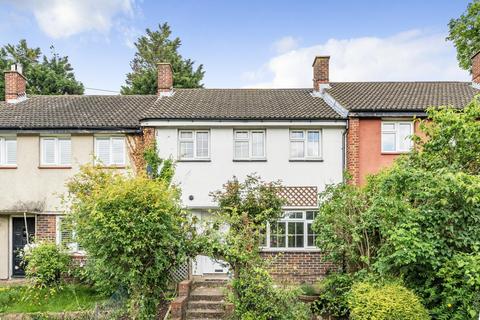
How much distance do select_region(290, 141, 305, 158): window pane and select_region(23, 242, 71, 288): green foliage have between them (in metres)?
9.61

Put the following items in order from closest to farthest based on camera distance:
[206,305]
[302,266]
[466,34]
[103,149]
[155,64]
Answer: [206,305], [302,266], [103,149], [466,34], [155,64]

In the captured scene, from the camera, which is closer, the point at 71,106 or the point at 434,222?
the point at 434,222

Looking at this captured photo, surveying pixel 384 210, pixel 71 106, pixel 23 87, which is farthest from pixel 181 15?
pixel 384 210

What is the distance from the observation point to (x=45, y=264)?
40.1 ft

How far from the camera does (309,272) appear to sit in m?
14.0

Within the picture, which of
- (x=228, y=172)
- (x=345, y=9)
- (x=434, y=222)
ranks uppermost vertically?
(x=345, y=9)

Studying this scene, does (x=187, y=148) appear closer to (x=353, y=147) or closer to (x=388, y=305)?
(x=353, y=147)

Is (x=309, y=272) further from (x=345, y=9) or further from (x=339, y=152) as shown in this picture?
(x=345, y=9)

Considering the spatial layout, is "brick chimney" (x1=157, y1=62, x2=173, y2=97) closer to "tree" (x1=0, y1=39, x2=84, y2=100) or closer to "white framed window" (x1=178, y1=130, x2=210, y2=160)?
"white framed window" (x1=178, y1=130, x2=210, y2=160)

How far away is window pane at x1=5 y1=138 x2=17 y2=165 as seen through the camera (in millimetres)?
14656

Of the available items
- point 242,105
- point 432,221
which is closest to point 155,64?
point 242,105

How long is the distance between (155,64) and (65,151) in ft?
84.8

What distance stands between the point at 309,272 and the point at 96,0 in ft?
55.6

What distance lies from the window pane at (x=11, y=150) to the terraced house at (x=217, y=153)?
0.14 feet
